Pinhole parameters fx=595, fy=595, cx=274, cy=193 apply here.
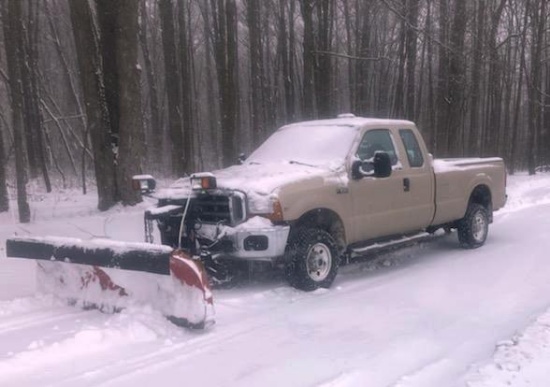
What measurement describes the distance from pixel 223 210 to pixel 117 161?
6743 millimetres

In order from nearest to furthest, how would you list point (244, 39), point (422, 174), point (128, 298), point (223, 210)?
point (128, 298) < point (223, 210) < point (422, 174) < point (244, 39)

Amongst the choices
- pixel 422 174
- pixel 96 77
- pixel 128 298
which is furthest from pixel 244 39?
pixel 128 298

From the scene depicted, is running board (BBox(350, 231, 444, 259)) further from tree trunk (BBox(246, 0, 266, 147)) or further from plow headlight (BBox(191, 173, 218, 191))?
tree trunk (BBox(246, 0, 266, 147))

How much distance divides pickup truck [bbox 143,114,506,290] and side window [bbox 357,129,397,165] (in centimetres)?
1

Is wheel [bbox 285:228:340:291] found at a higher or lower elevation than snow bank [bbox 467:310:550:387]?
higher

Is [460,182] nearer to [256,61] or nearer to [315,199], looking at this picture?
[315,199]

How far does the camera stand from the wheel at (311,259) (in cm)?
651

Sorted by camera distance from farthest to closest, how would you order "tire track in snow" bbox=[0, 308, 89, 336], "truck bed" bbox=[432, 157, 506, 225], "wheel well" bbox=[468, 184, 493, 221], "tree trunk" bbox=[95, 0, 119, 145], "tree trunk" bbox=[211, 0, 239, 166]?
"tree trunk" bbox=[211, 0, 239, 166] → "tree trunk" bbox=[95, 0, 119, 145] → "wheel well" bbox=[468, 184, 493, 221] → "truck bed" bbox=[432, 157, 506, 225] → "tire track in snow" bbox=[0, 308, 89, 336]

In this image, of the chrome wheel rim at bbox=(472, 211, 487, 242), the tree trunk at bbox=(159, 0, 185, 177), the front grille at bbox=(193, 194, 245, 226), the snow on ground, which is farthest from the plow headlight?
the tree trunk at bbox=(159, 0, 185, 177)

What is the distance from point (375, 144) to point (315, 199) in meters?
1.61

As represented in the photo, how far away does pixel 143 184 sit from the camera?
689 centimetres

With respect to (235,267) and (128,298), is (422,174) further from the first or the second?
(128,298)

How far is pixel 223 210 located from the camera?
6.50 meters

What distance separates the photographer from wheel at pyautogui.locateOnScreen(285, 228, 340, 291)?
6508mm
